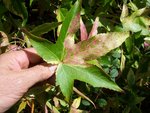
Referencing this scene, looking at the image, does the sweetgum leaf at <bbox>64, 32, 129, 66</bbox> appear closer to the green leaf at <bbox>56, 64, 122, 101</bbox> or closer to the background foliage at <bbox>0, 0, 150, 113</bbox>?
the green leaf at <bbox>56, 64, 122, 101</bbox>

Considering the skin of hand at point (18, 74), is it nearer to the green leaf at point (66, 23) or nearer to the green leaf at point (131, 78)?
the green leaf at point (66, 23)

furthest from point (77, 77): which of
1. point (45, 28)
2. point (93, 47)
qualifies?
point (45, 28)

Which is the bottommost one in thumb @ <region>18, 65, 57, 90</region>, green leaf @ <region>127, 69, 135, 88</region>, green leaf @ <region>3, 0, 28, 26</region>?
green leaf @ <region>127, 69, 135, 88</region>

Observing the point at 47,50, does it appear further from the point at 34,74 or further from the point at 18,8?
the point at 18,8

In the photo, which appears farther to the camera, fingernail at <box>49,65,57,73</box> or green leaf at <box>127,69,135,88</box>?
green leaf at <box>127,69,135,88</box>

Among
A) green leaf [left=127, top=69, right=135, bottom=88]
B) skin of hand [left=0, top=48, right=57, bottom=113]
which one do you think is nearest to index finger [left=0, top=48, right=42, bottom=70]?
skin of hand [left=0, top=48, right=57, bottom=113]

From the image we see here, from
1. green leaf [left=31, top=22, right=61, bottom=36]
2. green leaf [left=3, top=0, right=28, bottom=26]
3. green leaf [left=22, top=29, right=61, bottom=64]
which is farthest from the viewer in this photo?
green leaf [left=3, top=0, right=28, bottom=26]
